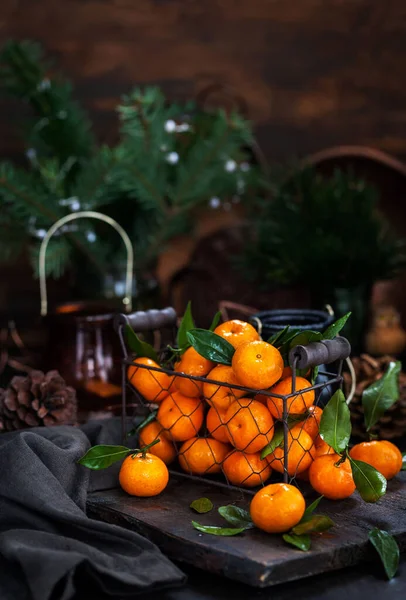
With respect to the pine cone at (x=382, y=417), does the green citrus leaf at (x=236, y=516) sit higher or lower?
lower

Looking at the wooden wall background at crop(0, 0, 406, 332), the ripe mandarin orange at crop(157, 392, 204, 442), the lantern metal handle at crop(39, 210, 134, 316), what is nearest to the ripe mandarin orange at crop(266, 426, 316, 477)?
the ripe mandarin orange at crop(157, 392, 204, 442)

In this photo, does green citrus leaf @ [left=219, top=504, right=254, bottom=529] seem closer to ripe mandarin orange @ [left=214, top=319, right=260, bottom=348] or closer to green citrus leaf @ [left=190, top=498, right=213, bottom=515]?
green citrus leaf @ [left=190, top=498, right=213, bottom=515]

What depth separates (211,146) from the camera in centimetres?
170

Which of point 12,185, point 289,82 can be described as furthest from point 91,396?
point 289,82

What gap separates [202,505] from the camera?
0.92 meters

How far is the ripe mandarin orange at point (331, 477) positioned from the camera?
0.93m

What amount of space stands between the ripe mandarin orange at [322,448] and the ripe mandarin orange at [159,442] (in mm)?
182

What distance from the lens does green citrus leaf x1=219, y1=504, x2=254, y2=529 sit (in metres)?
0.87

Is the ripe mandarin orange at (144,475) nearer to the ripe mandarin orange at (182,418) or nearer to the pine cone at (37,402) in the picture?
the ripe mandarin orange at (182,418)

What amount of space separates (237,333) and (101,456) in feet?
0.70

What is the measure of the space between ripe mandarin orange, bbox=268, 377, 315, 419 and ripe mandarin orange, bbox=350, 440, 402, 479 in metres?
0.11

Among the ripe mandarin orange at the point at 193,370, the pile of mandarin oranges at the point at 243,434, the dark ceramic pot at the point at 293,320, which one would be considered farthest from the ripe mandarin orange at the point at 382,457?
the ripe mandarin orange at the point at 193,370

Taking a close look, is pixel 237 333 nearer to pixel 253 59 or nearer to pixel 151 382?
pixel 151 382

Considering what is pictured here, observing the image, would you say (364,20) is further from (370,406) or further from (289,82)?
(370,406)
